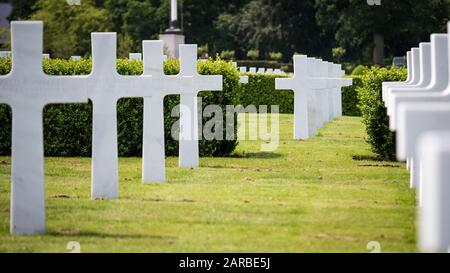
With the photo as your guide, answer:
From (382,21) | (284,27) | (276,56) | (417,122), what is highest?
(284,27)

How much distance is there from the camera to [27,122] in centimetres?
892

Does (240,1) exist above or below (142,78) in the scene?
above

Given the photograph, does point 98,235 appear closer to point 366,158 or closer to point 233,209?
point 233,209

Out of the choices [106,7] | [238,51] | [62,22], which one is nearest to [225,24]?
[238,51]

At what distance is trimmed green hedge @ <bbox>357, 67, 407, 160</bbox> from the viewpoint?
16.2m

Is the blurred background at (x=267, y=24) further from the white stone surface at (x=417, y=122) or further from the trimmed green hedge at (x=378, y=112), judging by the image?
the white stone surface at (x=417, y=122)

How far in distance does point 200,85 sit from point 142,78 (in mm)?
2366

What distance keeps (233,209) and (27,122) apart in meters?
2.35

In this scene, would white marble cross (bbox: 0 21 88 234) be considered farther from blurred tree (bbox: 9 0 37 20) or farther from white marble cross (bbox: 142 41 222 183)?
blurred tree (bbox: 9 0 37 20)

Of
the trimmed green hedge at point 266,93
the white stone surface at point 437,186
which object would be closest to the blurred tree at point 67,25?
the trimmed green hedge at point 266,93

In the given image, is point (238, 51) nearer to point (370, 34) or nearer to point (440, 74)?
point (370, 34)

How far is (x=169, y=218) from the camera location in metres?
9.89

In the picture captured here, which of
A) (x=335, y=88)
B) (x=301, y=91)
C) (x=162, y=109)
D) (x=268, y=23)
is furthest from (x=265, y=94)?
(x=268, y=23)
